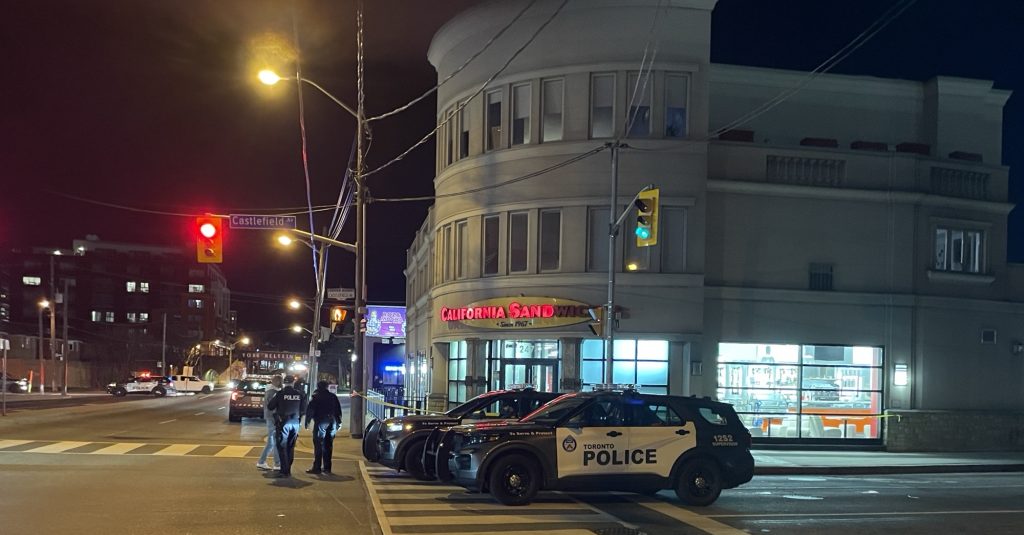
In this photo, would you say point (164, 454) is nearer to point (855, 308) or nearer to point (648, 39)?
point (648, 39)

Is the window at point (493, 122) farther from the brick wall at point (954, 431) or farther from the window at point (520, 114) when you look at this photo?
the brick wall at point (954, 431)

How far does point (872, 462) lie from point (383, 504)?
13.4m

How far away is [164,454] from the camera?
57.9 ft

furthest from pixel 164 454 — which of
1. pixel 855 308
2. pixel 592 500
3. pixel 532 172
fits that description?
pixel 855 308

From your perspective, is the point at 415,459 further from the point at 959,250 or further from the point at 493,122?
the point at 959,250

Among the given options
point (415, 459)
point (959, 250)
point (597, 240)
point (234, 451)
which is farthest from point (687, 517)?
point (959, 250)

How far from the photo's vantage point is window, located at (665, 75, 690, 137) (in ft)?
76.8

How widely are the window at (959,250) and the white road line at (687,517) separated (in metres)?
15.7

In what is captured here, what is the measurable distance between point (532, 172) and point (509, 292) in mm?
3415

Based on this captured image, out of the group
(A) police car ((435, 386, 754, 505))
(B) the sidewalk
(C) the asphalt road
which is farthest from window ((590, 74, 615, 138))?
(A) police car ((435, 386, 754, 505))

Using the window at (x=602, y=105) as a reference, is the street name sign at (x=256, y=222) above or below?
below

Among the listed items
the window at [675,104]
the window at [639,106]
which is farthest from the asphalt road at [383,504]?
the window at [639,106]

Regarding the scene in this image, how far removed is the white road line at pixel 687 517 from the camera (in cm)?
1064

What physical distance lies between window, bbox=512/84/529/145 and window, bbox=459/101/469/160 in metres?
2.08
